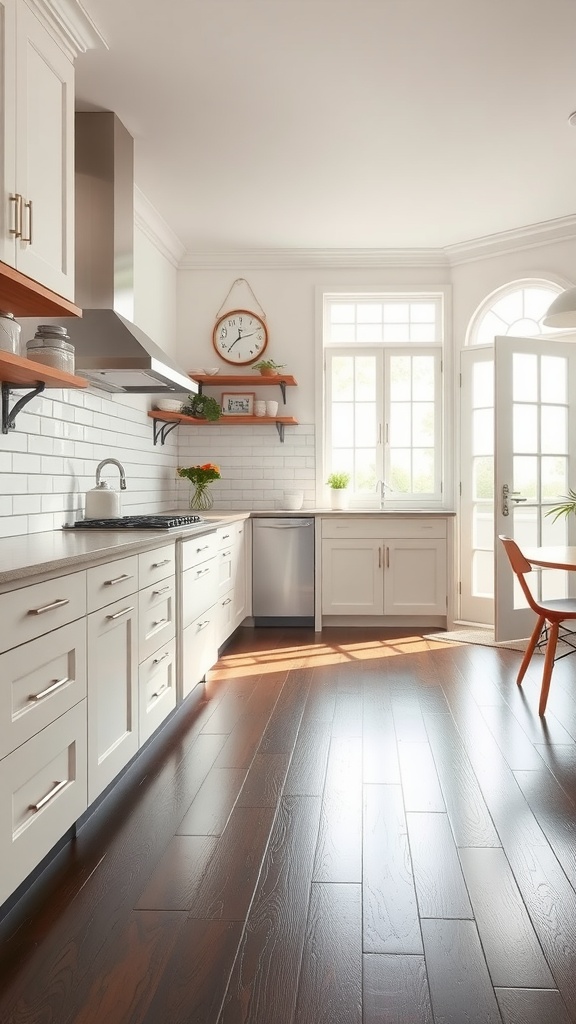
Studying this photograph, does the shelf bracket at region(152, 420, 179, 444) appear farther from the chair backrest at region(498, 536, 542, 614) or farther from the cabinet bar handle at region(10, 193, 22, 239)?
the cabinet bar handle at region(10, 193, 22, 239)

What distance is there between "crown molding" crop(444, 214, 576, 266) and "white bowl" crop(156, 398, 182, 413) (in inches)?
95.7

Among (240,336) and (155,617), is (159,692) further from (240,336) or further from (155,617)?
(240,336)

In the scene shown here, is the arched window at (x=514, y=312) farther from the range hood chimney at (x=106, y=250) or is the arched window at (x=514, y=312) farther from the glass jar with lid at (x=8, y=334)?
the glass jar with lid at (x=8, y=334)

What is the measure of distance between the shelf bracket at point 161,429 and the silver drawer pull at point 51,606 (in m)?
3.50

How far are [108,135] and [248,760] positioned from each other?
305 centimetres

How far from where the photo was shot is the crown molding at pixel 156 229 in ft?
16.6

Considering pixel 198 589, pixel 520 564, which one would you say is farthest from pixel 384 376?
pixel 198 589

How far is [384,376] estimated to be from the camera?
20.8ft

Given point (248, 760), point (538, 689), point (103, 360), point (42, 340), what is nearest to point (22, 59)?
point (42, 340)

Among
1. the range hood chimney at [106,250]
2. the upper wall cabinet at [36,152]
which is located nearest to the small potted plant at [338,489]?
the range hood chimney at [106,250]

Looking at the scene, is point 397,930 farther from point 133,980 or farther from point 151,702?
point 151,702

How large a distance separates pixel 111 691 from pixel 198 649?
1373mm

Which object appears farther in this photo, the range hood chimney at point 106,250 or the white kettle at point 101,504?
the white kettle at point 101,504

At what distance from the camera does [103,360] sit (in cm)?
366
